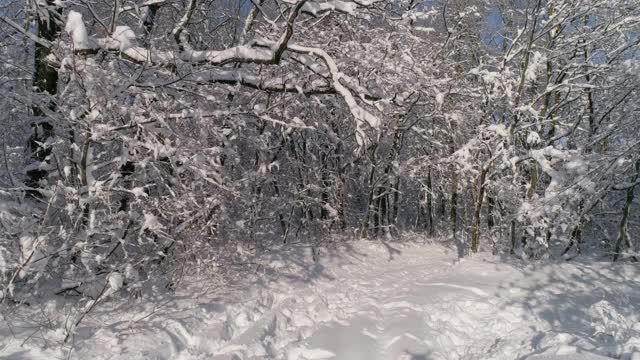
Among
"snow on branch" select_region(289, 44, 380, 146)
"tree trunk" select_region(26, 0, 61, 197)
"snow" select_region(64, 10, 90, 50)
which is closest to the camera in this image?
"snow" select_region(64, 10, 90, 50)

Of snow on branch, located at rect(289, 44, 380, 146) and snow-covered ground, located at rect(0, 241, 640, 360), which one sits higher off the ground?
snow on branch, located at rect(289, 44, 380, 146)

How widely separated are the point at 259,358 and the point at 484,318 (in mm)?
3280

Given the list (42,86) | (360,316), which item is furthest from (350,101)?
(42,86)

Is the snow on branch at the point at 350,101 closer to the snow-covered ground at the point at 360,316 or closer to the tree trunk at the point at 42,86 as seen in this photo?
the snow-covered ground at the point at 360,316

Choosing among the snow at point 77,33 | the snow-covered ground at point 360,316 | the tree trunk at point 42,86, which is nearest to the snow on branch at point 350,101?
the snow at point 77,33

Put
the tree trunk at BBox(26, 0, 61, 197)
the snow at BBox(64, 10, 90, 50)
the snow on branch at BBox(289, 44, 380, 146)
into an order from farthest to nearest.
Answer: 1. the tree trunk at BBox(26, 0, 61, 197)
2. the snow on branch at BBox(289, 44, 380, 146)
3. the snow at BBox(64, 10, 90, 50)

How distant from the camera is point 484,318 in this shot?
5.74 metres

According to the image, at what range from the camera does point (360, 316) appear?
19.1ft

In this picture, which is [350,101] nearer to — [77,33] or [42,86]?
[77,33]

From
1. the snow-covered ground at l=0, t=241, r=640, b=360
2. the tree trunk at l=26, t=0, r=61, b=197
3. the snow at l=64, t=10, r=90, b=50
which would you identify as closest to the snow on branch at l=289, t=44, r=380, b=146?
the snow at l=64, t=10, r=90, b=50

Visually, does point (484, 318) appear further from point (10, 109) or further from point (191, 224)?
point (10, 109)

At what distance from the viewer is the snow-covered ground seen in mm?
3914

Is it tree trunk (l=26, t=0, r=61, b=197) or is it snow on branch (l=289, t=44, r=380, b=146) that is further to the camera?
tree trunk (l=26, t=0, r=61, b=197)

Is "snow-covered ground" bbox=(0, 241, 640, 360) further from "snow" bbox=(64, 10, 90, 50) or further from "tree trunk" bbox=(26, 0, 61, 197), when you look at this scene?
"snow" bbox=(64, 10, 90, 50)
